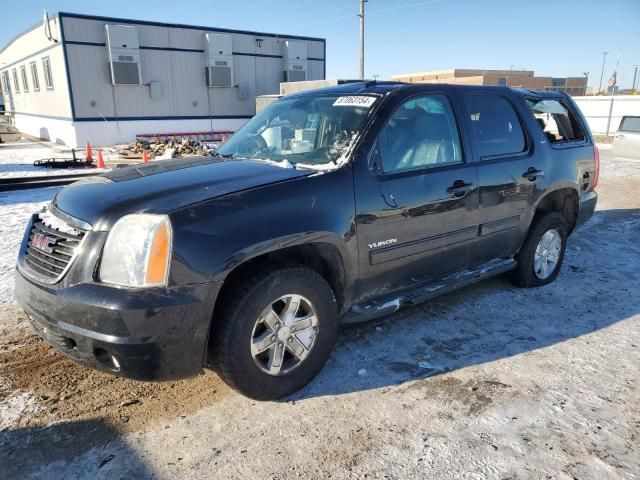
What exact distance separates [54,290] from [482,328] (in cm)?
314

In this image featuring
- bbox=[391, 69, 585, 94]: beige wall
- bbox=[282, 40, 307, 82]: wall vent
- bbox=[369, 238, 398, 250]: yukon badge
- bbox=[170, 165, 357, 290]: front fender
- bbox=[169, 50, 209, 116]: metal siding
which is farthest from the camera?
bbox=[391, 69, 585, 94]: beige wall

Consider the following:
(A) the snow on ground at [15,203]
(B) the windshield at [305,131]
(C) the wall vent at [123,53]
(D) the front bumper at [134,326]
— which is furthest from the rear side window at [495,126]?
(C) the wall vent at [123,53]

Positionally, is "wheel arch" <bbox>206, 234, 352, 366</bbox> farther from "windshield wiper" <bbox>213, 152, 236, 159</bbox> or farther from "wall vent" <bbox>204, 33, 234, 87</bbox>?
"wall vent" <bbox>204, 33, 234, 87</bbox>

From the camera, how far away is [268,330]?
284 centimetres

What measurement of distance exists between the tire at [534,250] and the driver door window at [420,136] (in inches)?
53.8

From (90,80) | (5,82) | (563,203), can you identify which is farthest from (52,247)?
(5,82)

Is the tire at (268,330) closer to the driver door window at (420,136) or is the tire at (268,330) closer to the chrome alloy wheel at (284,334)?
the chrome alloy wheel at (284,334)

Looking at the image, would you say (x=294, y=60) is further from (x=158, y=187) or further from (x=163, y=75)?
(x=158, y=187)

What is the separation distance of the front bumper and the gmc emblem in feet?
0.86

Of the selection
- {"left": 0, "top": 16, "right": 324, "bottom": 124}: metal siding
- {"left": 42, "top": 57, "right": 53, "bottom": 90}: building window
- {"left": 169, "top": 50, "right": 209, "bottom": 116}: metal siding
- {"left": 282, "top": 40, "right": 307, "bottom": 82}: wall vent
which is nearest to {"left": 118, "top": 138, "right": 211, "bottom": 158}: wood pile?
{"left": 0, "top": 16, "right": 324, "bottom": 124}: metal siding

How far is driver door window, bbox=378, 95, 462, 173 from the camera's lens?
11.2 ft

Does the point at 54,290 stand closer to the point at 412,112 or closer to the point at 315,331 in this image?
the point at 315,331

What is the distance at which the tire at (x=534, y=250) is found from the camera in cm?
466

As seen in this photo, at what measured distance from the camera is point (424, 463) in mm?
2467
